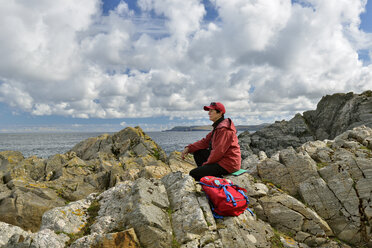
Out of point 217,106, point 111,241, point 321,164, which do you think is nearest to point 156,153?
point 321,164

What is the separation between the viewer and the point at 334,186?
998 centimetres

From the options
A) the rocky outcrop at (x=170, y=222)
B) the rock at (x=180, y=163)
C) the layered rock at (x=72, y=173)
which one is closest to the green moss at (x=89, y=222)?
the rocky outcrop at (x=170, y=222)

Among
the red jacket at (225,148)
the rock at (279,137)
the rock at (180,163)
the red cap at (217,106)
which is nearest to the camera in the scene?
the red jacket at (225,148)

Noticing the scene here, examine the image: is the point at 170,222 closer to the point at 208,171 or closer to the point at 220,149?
the point at 208,171

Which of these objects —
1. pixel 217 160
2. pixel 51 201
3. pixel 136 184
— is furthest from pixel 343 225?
pixel 51 201

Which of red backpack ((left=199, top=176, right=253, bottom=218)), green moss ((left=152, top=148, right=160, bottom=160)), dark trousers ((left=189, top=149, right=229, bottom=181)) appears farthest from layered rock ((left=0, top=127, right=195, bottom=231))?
red backpack ((left=199, top=176, right=253, bottom=218))

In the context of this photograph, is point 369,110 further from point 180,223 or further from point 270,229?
point 180,223

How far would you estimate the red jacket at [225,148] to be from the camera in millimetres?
8977

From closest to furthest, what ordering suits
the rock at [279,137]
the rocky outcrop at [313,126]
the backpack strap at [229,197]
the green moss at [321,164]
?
the backpack strap at [229,197], the green moss at [321,164], the rocky outcrop at [313,126], the rock at [279,137]

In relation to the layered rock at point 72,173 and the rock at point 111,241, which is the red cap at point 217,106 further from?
the layered rock at point 72,173

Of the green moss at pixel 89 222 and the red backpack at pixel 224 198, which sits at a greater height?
the red backpack at pixel 224 198

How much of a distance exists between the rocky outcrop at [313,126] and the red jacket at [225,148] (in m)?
28.9

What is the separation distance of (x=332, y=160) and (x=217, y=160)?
23.7 ft

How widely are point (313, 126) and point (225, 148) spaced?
141 ft
